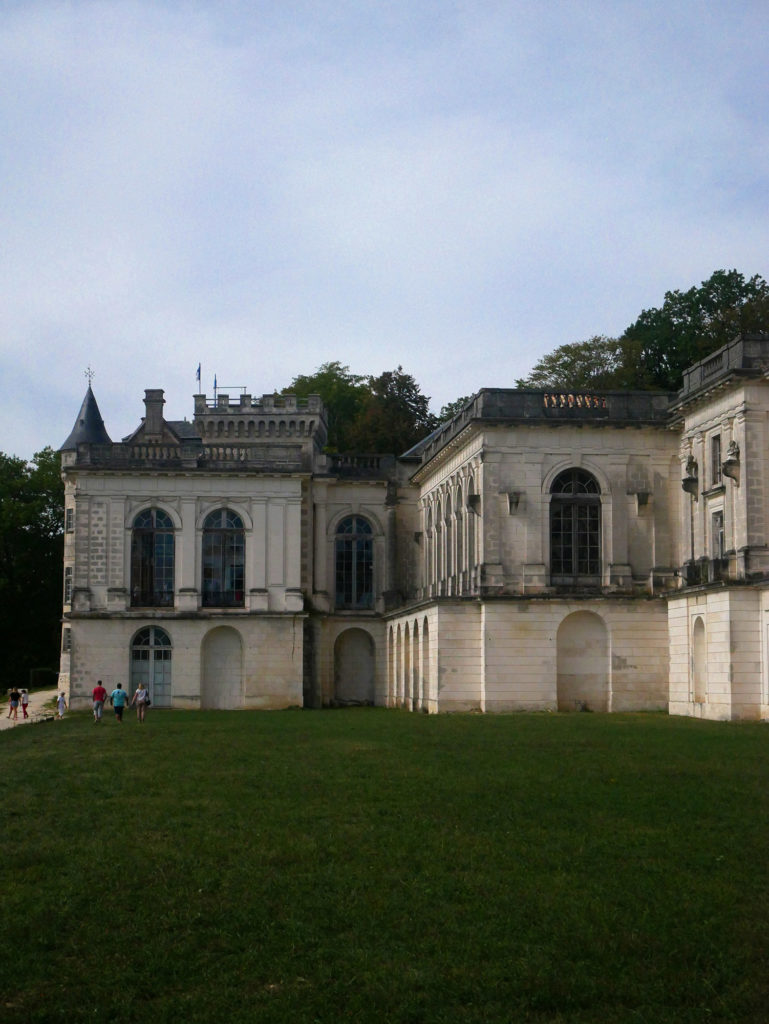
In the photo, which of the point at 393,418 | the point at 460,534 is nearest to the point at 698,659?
the point at 460,534

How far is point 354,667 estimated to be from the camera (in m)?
61.7

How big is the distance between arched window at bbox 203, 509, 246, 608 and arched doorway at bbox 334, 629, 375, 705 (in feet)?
25.3

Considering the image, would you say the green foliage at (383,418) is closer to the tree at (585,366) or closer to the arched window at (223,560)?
the tree at (585,366)

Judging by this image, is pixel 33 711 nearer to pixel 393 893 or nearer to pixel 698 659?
pixel 698 659

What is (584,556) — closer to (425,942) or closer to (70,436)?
(70,436)

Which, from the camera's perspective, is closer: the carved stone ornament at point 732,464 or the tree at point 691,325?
the carved stone ornament at point 732,464

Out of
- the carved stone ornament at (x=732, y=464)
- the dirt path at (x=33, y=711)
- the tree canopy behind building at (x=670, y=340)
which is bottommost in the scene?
the dirt path at (x=33, y=711)

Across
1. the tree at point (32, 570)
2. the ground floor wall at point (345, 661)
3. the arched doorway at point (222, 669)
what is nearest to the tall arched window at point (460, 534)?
the ground floor wall at point (345, 661)

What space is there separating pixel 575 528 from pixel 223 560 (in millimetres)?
16267

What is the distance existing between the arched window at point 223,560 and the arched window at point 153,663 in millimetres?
2754

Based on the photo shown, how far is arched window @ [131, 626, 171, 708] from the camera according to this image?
178ft

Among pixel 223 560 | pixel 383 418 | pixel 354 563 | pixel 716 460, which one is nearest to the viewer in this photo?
pixel 716 460

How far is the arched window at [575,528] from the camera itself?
45625mm

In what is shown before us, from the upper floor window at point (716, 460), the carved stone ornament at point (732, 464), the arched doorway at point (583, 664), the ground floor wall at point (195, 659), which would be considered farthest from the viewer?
the ground floor wall at point (195, 659)
